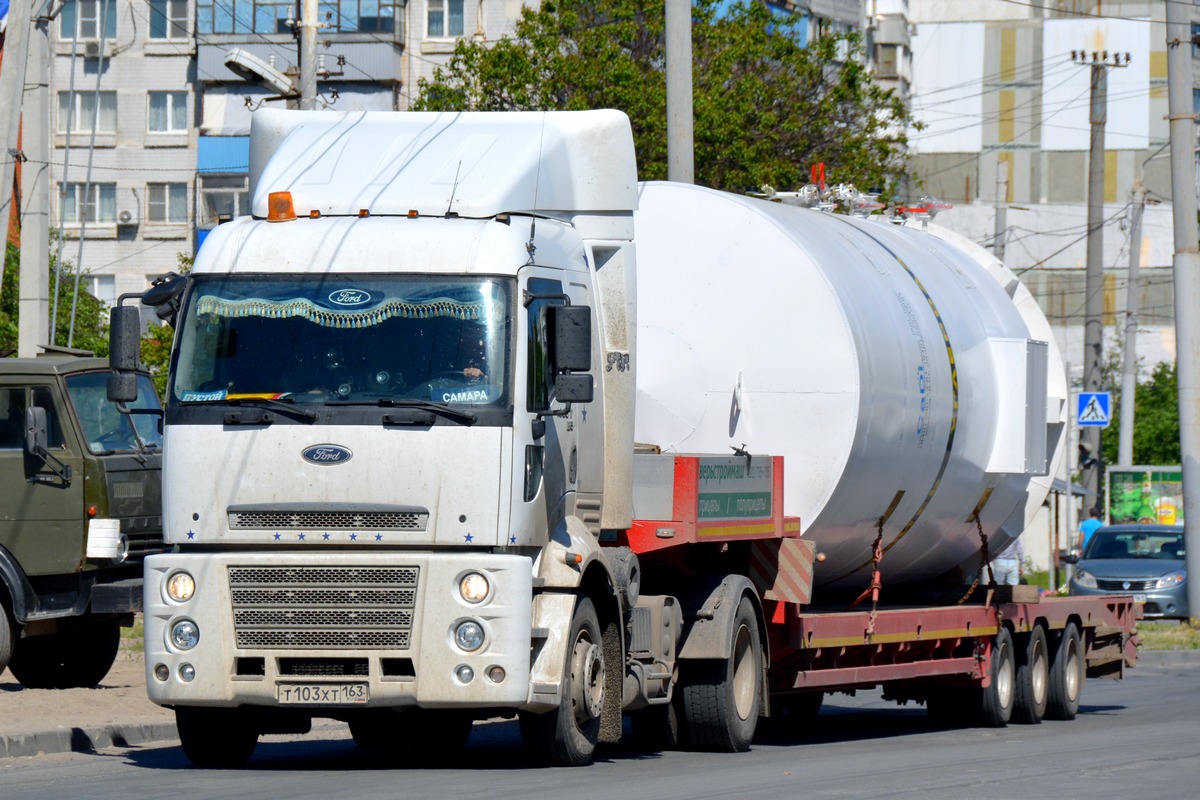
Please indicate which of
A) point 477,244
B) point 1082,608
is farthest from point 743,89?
point 477,244

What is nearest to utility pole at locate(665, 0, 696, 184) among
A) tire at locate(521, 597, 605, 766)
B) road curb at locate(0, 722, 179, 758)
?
road curb at locate(0, 722, 179, 758)

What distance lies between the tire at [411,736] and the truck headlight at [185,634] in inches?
76.5

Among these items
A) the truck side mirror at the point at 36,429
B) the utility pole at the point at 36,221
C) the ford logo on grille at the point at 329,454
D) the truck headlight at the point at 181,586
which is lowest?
the truck headlight at the point at 181,586

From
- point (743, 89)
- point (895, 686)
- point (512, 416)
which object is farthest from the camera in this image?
point (743, 89)

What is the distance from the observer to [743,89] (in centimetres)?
3947

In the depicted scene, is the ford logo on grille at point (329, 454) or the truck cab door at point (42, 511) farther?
the truck cab door at point (42, 511)

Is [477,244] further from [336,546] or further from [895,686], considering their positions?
[895,686]

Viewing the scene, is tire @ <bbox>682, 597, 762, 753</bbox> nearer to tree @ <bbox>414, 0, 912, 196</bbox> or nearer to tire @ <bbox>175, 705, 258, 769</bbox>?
tire @ <bbox>175, 705, 258, 769</bbox>

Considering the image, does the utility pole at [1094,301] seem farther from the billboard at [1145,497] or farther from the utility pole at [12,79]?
the utility pole at [12,79]

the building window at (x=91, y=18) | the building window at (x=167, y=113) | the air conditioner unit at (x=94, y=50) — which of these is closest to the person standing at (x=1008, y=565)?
the air conditioner unit at (x=94, y=50)

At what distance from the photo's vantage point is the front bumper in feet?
35.3

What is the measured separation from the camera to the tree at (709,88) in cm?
3894

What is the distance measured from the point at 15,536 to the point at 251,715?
4606 mm

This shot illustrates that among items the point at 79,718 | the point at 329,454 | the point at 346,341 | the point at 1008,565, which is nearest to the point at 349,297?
the point at 346,341
